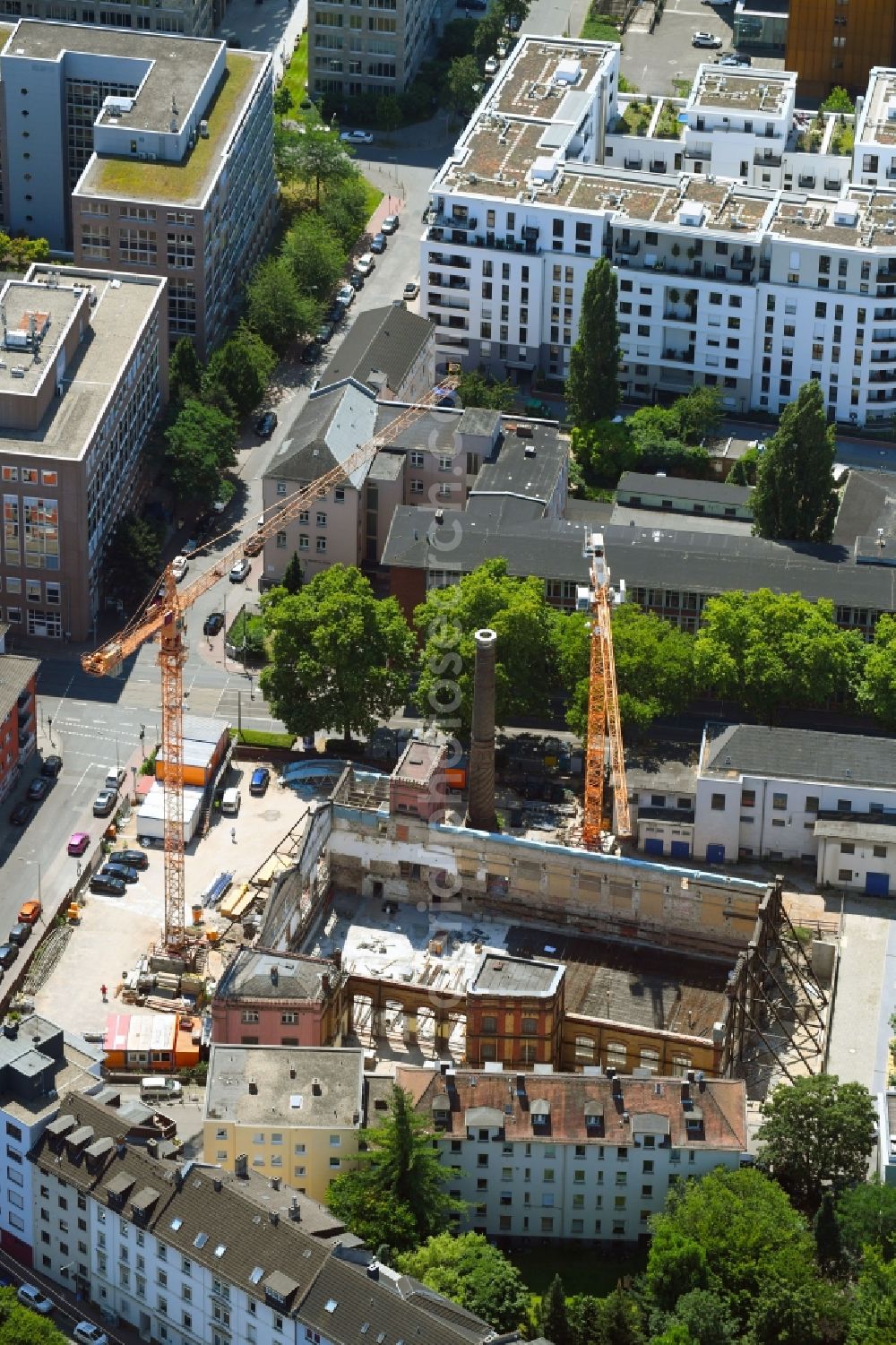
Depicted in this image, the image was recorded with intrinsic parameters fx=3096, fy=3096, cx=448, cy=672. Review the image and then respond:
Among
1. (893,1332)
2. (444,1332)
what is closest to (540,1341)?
(444,1332)

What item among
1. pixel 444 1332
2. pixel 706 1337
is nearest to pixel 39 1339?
pixel 444 1332

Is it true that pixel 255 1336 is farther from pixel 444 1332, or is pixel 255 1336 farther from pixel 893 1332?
pixel 893 1332

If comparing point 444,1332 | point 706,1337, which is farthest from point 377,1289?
point 706,1337

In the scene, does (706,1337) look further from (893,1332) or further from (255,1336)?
(255,1336)

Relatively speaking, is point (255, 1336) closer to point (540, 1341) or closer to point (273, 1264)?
point (273, 1264)

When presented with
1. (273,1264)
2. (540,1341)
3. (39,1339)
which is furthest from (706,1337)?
(39,1339)
